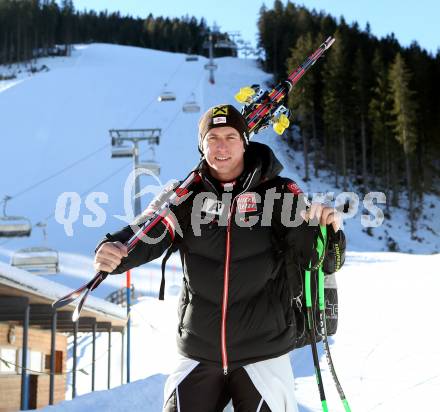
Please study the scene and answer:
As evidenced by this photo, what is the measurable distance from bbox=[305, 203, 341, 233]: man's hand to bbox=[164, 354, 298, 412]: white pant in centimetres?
66

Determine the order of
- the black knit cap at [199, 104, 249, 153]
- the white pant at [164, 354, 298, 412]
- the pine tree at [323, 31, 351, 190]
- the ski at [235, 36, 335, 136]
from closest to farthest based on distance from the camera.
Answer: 1. the white pant at [164, 354, 298, 412]
2. the black knit cap at [199, 104, 249, 153]
3. the ski at [235, 36, 335, 136]
4. the pine tree at [323, 31, 351, 190]

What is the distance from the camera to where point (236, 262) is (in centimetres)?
268

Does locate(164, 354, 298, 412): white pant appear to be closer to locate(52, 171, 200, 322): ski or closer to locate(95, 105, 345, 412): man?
locate(95, 105, 345, 412): man

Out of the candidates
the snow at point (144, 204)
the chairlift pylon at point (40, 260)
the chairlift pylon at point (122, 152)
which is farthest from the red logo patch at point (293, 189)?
the chairlift pylon at point (122, 152)

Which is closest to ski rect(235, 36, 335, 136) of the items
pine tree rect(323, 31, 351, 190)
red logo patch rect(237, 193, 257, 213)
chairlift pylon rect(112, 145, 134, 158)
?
red logo patch rect(237, 193, 257, 213)

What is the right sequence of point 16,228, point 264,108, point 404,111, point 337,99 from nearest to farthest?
1. point 264,108
2. point 16,228
3. point 404,111
4. point 337,99

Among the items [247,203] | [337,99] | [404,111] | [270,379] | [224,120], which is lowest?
[270,379]

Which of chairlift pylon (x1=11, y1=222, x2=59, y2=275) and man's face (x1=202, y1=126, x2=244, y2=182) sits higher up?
man's face (x1=202, y1=126, x2=244, y2=182)

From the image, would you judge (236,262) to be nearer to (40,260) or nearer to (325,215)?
(325,215)

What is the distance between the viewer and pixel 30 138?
4112 cm

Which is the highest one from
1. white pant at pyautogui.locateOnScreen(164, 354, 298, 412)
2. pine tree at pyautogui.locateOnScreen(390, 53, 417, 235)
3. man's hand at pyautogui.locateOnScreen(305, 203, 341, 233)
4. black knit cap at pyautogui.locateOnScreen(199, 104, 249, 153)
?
pine tree at pyautogui.locateOnScreen(390, 53, 417, 235)

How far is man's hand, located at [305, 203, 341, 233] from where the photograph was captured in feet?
8.96

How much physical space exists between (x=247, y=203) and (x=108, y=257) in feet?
2.34

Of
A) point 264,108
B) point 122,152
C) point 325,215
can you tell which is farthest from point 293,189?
point 122,152
